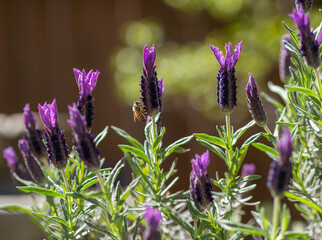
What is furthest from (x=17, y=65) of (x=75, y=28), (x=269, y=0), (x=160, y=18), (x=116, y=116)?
(x=269, y=0)

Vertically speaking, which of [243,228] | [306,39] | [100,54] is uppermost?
[100,54]

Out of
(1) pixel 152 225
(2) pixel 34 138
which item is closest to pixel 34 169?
(2) pixel 34 138

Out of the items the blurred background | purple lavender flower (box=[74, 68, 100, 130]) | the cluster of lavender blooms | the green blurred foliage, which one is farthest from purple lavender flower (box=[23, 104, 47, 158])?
the blurred background

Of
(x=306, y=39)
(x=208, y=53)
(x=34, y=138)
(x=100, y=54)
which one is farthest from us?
(x=100, y=54)

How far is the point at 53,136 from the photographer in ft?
2.54

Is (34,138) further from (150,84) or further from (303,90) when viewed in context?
(303,90)

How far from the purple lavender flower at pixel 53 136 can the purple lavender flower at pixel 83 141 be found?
0.10 meters

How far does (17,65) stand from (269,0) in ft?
7.91

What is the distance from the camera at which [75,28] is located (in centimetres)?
548

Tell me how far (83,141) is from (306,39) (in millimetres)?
306

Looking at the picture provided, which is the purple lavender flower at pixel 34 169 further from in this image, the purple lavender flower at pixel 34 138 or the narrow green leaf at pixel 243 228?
the narrow green leaf at pixel 243 228

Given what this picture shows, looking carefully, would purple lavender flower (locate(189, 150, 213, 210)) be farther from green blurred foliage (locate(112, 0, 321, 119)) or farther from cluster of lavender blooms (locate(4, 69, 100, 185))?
green blurred foliage (locate(112, 0, 321, 119))

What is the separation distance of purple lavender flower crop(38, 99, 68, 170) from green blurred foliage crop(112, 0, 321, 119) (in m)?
3.42

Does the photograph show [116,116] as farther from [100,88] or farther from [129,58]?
[129,58]
